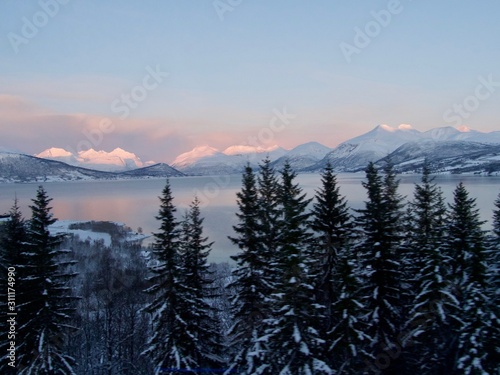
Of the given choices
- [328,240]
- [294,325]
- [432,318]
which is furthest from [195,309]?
[432,318]

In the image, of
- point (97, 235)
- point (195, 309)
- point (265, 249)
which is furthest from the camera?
point (97, 235)

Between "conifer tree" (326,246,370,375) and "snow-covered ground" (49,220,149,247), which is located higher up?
"conifer tree" (326,246,370,375)

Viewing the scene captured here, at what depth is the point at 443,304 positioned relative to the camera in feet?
61.3

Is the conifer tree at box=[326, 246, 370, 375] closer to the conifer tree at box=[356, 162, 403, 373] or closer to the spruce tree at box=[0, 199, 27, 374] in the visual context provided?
the conifer tree at box=[356, 162, 403, 373]

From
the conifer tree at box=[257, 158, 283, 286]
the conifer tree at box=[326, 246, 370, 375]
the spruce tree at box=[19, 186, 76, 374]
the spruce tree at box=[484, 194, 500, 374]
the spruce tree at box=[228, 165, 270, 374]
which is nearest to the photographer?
the spruce tree at box=[484, 194, 500, 374]

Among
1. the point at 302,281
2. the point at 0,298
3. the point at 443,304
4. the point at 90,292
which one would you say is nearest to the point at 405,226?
the point at 443,304

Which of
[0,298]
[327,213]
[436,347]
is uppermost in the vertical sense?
[327,213]

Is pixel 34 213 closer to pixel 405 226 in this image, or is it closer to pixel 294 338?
pixel 294 338

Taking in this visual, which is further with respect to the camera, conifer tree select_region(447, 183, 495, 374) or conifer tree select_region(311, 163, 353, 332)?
conifer tree select_region(311, 163, 353, 332)

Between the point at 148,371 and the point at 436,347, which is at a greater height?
the point at 436,347

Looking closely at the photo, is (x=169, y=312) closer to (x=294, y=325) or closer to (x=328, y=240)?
(x=294, y=325)

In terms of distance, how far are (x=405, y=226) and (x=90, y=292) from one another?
4846cm

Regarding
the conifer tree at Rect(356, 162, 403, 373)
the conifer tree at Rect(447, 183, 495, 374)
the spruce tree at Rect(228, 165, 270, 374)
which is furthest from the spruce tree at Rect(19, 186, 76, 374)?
the conifer tree at Rect(447, 183, 495, 374)

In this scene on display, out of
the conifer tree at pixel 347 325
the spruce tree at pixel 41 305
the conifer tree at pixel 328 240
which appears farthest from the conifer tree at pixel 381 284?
the spruce tree at pixel 41 305
